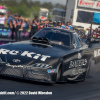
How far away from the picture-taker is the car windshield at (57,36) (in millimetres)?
6036

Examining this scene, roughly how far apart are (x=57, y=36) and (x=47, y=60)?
1562 millimetres

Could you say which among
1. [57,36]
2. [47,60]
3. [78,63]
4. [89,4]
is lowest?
[78,63]

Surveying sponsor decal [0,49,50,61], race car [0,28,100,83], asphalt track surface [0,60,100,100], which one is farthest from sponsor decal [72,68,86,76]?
sponsor decal [0,49,50,61]

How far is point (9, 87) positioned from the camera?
4430 millimetres

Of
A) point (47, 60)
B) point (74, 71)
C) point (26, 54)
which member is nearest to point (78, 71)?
point (74, 71)

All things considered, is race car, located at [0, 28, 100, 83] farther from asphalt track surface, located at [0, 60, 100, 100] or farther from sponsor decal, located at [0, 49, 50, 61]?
asphalt track surface, located at [0, 60, 100, 100]

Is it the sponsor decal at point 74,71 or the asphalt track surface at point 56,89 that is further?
the sponsor decal at point 74,71

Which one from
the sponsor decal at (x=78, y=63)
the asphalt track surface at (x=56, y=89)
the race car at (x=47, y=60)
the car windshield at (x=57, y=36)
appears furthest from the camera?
the car windshield at (x=57, y=36)

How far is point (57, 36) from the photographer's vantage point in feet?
20.5

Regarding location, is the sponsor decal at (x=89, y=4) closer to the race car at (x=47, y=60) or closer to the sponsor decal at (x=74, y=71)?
the race car at (x=47, y=60)

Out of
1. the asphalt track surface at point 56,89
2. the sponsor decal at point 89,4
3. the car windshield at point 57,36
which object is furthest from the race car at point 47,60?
the sponsor decal at point 89,4

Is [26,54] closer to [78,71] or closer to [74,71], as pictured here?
[74,71]

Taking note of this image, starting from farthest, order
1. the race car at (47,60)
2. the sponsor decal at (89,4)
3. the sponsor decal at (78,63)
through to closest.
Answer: the sponsor decal at (89,4) < the sponsor decal at (78,63) < the race car at (47,60)

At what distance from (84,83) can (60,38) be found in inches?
50.9
